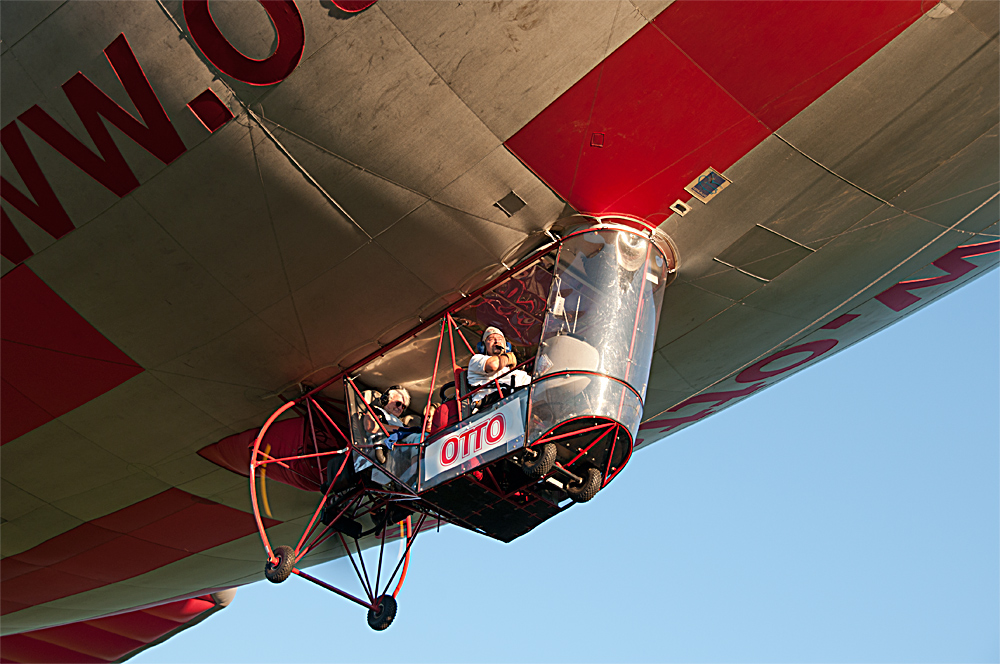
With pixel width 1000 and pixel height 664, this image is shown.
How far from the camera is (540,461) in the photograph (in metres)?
6.78

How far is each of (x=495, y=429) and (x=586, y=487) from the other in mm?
911

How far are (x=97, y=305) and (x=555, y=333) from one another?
170 inches

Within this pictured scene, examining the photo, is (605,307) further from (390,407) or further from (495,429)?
(390,407)

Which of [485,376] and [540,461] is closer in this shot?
[540,461]

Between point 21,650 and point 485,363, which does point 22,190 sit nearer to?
point 485,363

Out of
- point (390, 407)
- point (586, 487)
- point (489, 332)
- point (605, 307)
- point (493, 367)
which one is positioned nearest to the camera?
point (586, 487)

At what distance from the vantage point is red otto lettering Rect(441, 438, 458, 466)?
7.19m

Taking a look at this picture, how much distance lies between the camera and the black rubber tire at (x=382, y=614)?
9039 millimetres

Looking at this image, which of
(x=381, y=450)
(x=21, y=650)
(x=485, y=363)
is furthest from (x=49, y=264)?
(x=21, y=650)

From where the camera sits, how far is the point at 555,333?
7.38 m

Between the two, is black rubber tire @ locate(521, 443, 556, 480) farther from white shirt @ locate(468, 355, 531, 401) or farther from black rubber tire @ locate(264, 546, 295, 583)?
black rubber tire @ locate(264, 546, 295, 583)

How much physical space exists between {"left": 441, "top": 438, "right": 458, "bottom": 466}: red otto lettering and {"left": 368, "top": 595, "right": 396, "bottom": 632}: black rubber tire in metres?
2.58

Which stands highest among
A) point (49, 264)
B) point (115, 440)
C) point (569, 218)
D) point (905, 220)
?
point (905, 220)

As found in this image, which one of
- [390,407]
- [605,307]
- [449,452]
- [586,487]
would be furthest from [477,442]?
[390,407]
